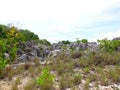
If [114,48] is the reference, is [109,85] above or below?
below

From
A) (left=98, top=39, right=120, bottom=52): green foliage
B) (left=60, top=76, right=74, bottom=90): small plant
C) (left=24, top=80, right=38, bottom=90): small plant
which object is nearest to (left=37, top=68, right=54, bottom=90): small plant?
(left=24, top=80, right=38, bottom=90): small plant

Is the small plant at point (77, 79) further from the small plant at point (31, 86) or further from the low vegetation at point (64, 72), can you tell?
the small plant at point (31, 86)

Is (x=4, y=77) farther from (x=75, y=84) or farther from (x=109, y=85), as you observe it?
(x=109, y=85)

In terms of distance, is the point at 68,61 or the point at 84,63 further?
the point at 68,61

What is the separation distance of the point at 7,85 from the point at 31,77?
0.98m

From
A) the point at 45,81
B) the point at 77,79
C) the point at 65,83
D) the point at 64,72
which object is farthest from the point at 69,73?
the point at 45,81

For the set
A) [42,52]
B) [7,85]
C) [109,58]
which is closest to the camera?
[7,85]

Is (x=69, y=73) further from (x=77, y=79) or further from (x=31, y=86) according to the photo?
(x=31, y=86)

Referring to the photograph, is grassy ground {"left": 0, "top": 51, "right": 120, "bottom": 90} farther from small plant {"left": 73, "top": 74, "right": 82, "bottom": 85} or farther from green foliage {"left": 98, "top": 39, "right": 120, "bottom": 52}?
green foliage {"left": 98, "top": 39, "right": 120, "bottom": 52}

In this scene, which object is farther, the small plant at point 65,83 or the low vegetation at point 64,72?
the small plant at point 65,83

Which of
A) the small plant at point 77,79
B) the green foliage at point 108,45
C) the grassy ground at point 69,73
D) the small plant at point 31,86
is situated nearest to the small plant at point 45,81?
the grassy ground at point 69,73

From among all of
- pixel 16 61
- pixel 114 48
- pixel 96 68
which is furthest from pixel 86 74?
pixel 114 48

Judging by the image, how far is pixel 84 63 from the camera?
1088 centimetres

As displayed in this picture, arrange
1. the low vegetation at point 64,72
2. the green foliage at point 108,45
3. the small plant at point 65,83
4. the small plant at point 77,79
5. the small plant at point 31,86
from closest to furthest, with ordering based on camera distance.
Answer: the small plant at point 31,86, the low vegetation at point 64,72, the small plant at point 65,83, the small plant at point 77,79, the green foliage at point 108,45
